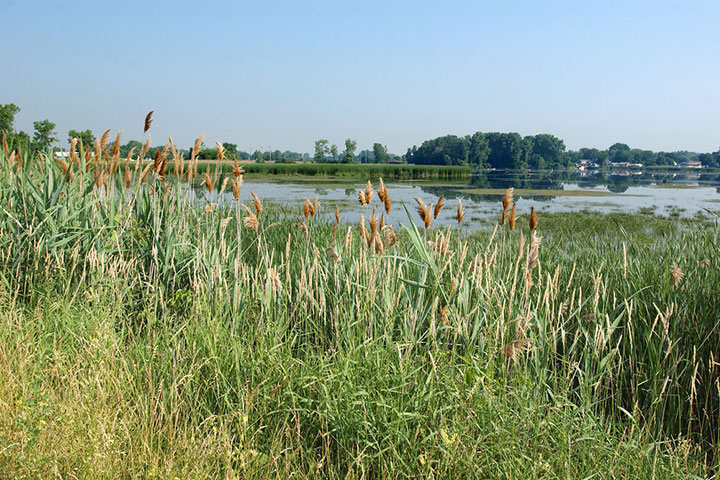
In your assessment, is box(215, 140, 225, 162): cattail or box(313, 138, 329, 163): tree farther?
box(313, 138, 329, 163): tree

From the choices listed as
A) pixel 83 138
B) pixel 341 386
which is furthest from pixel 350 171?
pixel 341 386

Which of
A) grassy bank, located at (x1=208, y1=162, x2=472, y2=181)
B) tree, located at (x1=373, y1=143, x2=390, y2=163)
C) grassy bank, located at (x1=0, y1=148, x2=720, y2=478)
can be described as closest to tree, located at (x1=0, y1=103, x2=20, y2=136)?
grassy bank, located at (x1=208, y1=162, x2=472, y2=181)

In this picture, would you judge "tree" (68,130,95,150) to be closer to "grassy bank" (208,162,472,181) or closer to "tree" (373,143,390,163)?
"grassy bank" (208,162,472,181)

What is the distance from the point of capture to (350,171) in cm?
4388

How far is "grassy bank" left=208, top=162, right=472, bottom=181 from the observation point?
4153 centimetres

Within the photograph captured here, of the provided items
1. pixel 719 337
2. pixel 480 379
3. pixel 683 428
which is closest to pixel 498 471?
pixel 480 379

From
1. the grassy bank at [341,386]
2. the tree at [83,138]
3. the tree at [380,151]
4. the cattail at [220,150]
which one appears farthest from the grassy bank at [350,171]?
the tree at [380,151]

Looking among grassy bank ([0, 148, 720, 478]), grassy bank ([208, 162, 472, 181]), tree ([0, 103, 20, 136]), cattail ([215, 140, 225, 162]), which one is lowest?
grassy bank ([0, 148, 720, 478])

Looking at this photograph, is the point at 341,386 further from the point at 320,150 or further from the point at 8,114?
the point at 320,150

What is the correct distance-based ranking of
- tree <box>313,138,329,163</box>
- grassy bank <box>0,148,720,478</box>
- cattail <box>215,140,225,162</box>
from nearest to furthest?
1. grassy bank <box>0,148,720,478</box>
2. cattail <box>215,140,225,162</box>
3. tree <box>313,138,329,163</box>

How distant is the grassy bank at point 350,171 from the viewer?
41531 millimetres

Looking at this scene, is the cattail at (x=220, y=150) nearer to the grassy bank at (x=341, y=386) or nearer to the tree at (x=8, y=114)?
the grassy bank at (x=341, y=386)

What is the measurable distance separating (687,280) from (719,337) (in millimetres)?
475

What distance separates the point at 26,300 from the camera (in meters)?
3.96
